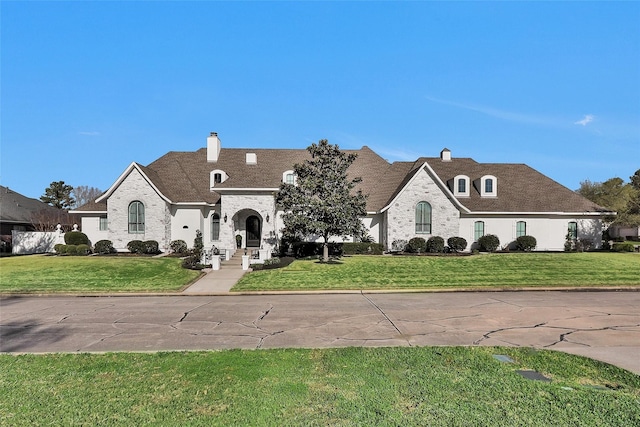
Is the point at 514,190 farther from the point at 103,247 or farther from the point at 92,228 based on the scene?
the point at 92,228

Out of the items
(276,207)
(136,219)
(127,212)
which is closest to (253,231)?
(276,207)

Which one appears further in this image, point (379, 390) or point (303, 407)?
point (379, 390)

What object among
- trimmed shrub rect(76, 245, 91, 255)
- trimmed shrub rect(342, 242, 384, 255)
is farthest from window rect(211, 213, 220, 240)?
trimmed shrub rect(342, 242, 384, 255)

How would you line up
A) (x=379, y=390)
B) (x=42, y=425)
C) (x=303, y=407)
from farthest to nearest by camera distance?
(x=379, y=390) < (x=303, y=407) < (x=42, y=425)

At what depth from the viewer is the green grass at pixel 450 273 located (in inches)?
671

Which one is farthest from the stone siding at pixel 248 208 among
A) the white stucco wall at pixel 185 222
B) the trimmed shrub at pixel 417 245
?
the trimmed shrub at pixel 417 245

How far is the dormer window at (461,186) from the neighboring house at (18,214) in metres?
40.6

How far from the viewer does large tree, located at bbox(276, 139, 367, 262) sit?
890 inches

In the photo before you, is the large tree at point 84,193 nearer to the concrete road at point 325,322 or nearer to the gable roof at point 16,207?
the gable roof at point 16,207

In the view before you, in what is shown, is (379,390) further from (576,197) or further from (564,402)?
(576,197)

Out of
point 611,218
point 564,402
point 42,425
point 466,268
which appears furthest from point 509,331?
point 611,218

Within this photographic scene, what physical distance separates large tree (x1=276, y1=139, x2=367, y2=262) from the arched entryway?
225 inches

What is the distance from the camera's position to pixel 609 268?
2072 centimetres

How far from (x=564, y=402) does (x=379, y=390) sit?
231cm
